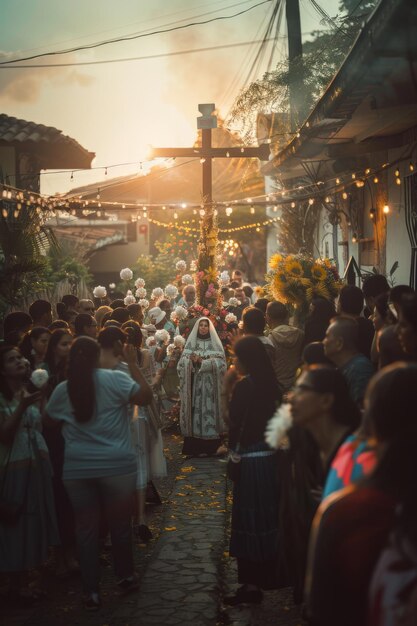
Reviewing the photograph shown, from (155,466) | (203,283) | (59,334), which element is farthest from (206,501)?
(203,283)

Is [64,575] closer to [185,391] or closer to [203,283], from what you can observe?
[185,391]

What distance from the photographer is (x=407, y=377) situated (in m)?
3.01

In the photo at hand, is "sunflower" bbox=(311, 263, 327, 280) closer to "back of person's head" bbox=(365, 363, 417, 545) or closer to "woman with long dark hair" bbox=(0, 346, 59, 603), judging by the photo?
"woman with long dark hair" bbox=(0, 346, 59, 603)

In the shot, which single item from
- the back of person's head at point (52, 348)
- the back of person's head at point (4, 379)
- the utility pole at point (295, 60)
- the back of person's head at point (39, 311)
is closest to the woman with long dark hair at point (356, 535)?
the back of person's head at point (4, 379)

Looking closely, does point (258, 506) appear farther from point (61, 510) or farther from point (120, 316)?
point (120, 316)

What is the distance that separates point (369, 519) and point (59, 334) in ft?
18.1

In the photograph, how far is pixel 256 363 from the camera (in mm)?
6684

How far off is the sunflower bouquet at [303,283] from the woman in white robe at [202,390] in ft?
4.64

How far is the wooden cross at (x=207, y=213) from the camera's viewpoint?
16.1 meters

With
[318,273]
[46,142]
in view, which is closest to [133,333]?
[318,273]

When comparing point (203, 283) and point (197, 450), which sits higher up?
point (203, 283)

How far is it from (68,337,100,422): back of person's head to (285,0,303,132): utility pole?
1877cm

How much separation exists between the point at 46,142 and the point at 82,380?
50.1ft

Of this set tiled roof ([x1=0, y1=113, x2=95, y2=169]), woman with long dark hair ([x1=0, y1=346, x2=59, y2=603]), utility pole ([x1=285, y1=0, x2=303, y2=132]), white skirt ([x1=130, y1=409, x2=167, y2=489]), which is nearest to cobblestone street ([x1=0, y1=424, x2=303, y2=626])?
woman with long dark hair ([x1=0, y1=346, x2=59, y2=603])
